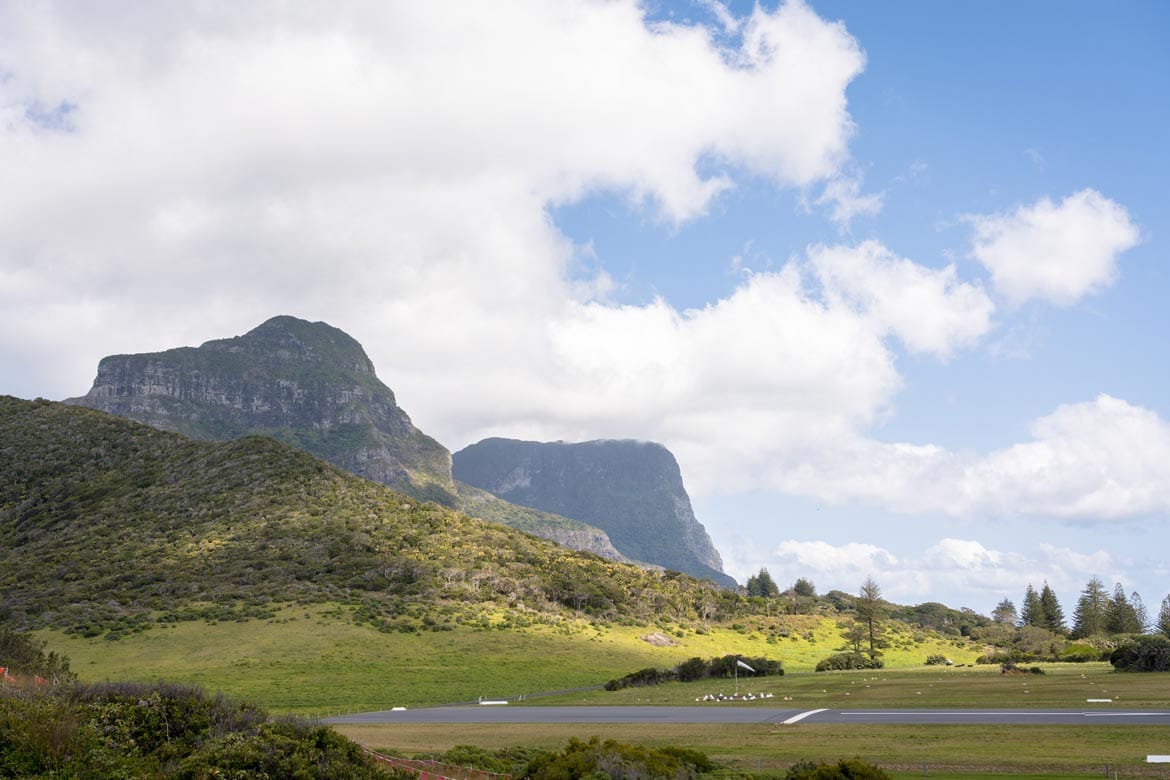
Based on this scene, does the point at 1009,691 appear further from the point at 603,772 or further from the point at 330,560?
the point at 330,560

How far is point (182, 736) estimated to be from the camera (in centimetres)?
2141

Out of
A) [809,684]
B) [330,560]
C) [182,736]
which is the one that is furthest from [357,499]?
[182,736]

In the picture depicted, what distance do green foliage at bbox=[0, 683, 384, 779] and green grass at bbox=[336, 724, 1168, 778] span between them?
12332mm

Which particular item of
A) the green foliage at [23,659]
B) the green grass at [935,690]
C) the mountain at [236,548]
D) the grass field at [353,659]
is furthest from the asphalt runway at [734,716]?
the mountain at [236,548]

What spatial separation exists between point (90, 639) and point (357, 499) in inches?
2120

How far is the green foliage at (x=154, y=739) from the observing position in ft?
59.7

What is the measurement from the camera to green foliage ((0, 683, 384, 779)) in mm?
18188

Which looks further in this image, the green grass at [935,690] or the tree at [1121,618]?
the tree at [1121,618]

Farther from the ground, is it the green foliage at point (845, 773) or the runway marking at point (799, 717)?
the green foliage at point (845, 773)

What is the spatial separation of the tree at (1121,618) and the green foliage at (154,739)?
464ft

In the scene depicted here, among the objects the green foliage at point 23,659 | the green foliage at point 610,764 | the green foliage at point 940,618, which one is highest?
the green foliage at point 23,659

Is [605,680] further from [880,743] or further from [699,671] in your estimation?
[880,743]

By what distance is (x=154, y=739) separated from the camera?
69.3 feet

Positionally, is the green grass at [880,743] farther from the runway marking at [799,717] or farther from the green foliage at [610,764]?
the green foliage at [610,764]
